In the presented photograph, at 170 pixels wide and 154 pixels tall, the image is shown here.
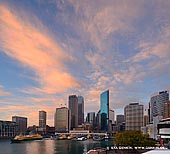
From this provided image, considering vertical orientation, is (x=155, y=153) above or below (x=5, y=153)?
above

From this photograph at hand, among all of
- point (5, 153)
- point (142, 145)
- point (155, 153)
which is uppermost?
point (155, 153)

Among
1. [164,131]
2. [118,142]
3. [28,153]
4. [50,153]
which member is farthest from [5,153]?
[164,131]

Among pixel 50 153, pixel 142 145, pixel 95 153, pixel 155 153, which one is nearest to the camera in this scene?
pixel 155 153

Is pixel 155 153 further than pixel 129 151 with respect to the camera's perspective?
No

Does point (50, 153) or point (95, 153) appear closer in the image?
point (95, 153)

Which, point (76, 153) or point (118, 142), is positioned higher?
point (118, 142)

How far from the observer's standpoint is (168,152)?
9.92m

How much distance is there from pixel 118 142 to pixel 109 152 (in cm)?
803

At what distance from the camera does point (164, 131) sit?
285ft

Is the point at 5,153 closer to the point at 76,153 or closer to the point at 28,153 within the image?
the point at 28,153

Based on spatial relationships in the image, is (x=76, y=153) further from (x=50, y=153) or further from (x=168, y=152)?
(x=168, y=152)

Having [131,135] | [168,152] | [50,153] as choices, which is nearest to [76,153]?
[50,153]

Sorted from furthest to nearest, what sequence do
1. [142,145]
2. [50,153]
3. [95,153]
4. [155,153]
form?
[50,153], [142,145], [95,153], [155,153]

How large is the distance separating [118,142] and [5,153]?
5965 centimetres
